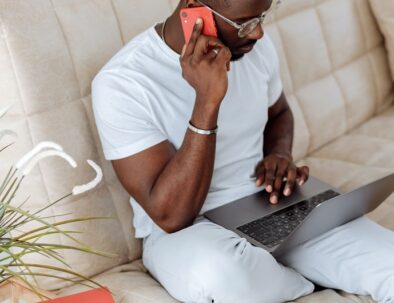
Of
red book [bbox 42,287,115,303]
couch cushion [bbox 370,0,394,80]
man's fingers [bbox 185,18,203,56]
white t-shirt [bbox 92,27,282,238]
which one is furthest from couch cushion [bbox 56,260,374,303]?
couch cushion [bbox 370,0,394,80]

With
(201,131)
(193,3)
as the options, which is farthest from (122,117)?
(193,3)

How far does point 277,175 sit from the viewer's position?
1.76 m

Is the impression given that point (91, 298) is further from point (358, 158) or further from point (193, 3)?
point (358, 158)

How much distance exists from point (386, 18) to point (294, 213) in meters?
0.98

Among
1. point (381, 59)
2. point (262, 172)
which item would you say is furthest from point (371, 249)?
point (381, 59)

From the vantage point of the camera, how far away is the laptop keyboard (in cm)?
159

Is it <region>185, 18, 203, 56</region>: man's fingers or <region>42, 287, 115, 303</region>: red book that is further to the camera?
<region>185, 18, 203, 56</region>: man's fingers

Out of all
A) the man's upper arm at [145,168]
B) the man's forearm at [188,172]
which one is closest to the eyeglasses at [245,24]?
the man's forearm at [188,172]

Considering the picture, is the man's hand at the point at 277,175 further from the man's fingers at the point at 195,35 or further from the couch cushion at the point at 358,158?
the man's fingers at the point at 195,35

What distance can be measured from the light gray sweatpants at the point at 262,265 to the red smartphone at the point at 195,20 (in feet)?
1.38

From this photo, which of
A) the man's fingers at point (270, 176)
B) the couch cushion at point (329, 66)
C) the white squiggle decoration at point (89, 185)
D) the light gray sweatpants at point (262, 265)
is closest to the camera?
the white squiggle decoration at point (89, 185)

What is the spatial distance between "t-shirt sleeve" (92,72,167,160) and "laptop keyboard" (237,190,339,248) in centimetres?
29

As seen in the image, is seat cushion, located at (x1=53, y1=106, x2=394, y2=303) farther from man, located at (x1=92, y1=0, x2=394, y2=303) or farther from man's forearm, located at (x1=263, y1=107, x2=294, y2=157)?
man's forearm, located at (x1=263, y1=107, x2=294, y2=157)

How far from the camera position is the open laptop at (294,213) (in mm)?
1522
